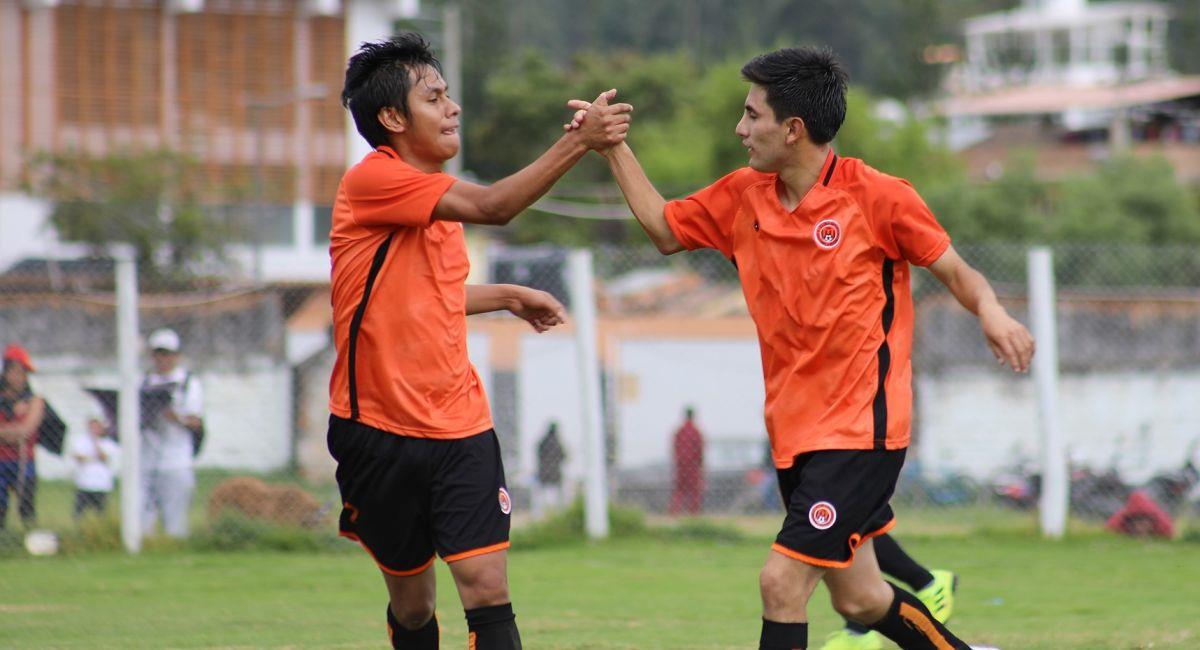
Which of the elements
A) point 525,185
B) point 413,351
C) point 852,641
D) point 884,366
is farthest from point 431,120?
point 852,641

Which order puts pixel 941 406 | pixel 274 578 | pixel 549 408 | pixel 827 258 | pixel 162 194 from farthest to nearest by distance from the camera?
pixel 162 194
pixel 941 406
pixel 549 408
pixel 274 578
pixel 827 258

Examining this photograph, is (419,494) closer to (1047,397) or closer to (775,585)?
(775,585)

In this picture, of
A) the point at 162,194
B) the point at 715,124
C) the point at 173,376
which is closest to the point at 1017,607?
the point at 173,376

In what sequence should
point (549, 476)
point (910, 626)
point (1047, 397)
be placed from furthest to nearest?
point (549, 476)
point (1047, 397)
point (910, 626)

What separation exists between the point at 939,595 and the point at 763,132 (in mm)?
2499

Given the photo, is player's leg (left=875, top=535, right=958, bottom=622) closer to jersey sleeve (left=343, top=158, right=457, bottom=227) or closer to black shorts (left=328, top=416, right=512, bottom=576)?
black shorts (left=328, top=416, right=512, bottom=576)

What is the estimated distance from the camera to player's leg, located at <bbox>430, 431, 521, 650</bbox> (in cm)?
480

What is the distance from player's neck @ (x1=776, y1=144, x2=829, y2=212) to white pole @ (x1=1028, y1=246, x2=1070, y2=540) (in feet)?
21.3

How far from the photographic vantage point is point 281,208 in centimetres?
4003

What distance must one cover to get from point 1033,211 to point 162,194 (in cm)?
2158

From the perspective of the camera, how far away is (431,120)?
4938 millimetres

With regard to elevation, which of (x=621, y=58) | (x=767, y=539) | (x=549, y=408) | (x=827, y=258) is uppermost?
(x=621, y=58)

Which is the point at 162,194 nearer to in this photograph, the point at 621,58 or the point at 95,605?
the point at 95,605

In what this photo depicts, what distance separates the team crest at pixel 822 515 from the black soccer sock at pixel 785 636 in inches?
12.3
